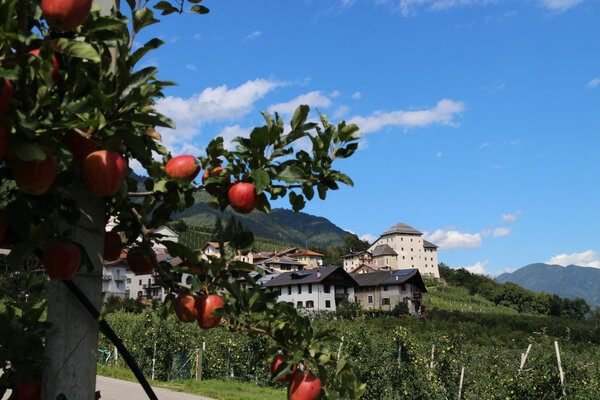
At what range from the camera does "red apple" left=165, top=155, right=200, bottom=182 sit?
1328 mm

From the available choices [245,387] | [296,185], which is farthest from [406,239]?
[296,185]

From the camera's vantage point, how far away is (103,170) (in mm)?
970

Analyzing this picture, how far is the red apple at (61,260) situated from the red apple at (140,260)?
387mm

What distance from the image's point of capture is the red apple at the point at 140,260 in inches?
57.2

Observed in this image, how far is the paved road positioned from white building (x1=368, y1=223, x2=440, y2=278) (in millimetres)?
86065

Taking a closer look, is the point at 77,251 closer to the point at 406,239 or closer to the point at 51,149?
the point at 51,149

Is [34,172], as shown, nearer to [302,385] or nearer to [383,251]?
[302,385]

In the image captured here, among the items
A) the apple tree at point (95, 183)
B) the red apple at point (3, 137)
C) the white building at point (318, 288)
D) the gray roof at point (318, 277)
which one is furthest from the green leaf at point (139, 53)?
the gray roof at point (318, 277)

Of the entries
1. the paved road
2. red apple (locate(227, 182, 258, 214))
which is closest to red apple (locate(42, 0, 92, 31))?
red apple (locate(227, 182, 258, 214))

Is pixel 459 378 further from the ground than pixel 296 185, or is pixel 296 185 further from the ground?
pixel 296 185

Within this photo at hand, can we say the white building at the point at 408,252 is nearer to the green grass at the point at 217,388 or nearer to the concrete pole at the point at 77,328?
the green grass at the point at 217,388

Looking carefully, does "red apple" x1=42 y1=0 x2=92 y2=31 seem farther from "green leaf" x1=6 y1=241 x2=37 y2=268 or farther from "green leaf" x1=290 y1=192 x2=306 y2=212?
"green leaf" x1=290 y1=192 x2=306 y2=212

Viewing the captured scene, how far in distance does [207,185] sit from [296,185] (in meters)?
0.28

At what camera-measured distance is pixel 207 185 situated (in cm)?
140
